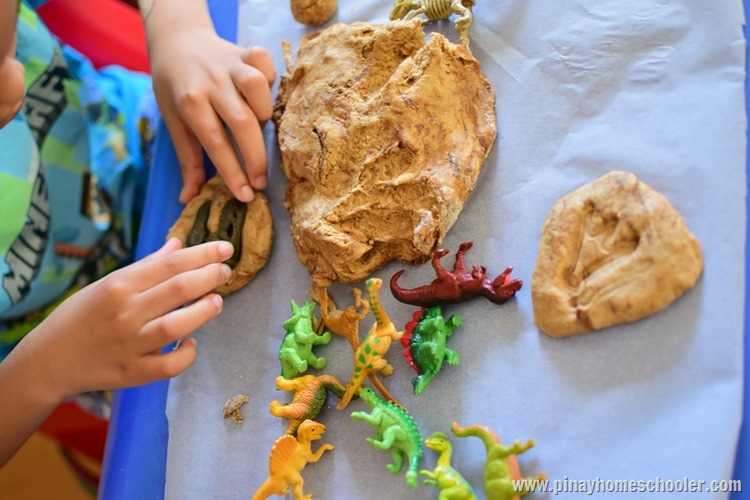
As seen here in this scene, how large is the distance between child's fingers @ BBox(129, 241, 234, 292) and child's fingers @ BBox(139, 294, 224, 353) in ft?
0.09

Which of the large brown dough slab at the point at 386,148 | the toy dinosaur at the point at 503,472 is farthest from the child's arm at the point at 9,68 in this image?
the toy dinosaur at the point at 503,472

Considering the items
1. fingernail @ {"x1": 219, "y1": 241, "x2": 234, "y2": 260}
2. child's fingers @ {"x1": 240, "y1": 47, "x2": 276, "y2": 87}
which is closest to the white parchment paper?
fingernail @ {"x1": 219, "y1": 241, "x2": 234, "y2": 260}

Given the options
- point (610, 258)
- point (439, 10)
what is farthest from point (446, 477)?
point (439, 10)

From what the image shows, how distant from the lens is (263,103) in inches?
45.1

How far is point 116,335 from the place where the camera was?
0.96 meters

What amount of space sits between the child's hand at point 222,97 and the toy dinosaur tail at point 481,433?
1.94 feet

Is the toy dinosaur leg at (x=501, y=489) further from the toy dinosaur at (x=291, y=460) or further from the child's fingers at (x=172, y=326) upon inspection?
the child's fingers at (x=172, y=326)

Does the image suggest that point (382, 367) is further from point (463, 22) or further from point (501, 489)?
point (463, 22)

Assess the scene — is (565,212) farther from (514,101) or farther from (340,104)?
(340,104)

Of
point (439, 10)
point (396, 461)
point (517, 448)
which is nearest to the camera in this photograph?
point (517, 448)

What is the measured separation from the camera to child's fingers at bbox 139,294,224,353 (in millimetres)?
953

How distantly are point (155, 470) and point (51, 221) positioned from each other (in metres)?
0.66

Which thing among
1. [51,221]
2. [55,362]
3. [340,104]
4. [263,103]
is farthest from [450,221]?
[51,221]

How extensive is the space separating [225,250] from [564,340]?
0.58 metres
